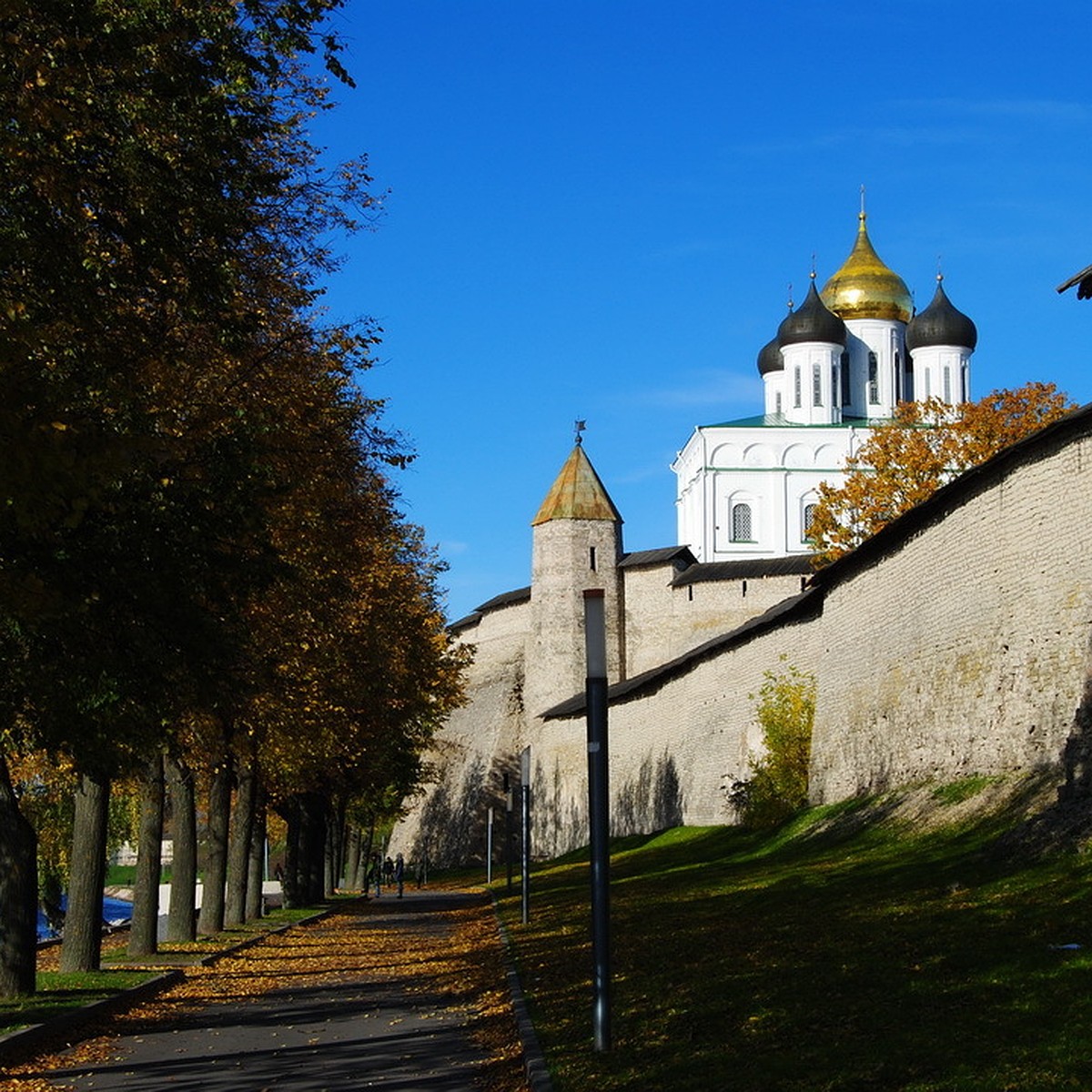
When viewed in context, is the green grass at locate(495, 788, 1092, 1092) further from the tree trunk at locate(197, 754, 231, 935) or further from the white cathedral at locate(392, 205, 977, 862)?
the white cathedral at locate(392, 205, 977, 862)

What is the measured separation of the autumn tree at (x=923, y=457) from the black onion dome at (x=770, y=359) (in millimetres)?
51783

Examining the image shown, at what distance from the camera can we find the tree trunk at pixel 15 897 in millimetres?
15125

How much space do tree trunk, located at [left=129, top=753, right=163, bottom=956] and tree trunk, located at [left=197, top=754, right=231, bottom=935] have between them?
4517 mm

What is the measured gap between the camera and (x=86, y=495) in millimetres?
10148

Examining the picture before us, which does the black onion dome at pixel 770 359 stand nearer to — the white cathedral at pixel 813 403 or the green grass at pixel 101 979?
the white cathedral at pixel 813 403

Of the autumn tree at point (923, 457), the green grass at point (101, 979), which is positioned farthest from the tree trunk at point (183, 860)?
the autumn tree at point (923, 457)

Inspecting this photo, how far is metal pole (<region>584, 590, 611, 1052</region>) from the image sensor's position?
33.3 feet

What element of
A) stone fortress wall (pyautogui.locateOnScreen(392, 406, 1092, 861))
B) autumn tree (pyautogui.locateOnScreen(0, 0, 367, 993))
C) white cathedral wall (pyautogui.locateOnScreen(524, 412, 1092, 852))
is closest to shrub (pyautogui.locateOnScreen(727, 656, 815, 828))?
white cathedral wall (pyautogui.locateOnScreen(524, 412, 1092, 852))

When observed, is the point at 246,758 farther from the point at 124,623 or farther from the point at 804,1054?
the point at 804,1054

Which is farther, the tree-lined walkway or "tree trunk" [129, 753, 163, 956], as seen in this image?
"tree trunk" [129, 753, 163, 956]

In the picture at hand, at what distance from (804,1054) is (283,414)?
9.36 metres

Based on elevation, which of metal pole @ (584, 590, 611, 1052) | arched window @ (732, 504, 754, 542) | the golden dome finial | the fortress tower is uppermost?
the golden dome finial

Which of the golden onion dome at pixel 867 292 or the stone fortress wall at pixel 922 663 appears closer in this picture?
the stone fortress wall at pixel 922 663

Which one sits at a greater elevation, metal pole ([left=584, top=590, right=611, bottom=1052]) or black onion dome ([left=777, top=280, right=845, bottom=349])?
black onion dome ([left=777, top=280, right=845, bottom=349])
